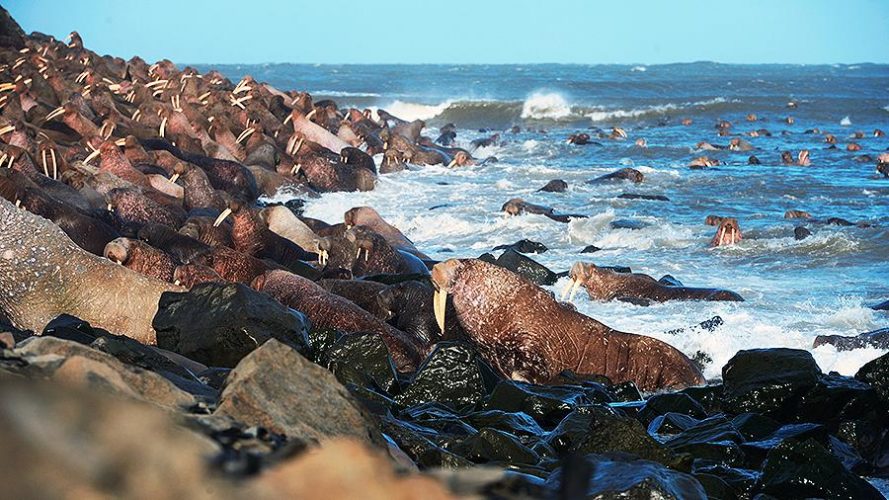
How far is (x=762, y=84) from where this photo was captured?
78.1 meters

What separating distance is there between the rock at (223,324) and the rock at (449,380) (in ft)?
2.61

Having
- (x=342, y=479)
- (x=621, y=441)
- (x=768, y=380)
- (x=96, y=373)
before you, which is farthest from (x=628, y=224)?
(x=342, y=479)

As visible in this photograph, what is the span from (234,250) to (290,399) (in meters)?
8.12

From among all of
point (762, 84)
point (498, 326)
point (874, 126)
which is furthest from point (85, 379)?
point (762, 84)

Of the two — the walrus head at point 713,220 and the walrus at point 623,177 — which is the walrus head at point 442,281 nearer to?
the walrus head at point 713,220

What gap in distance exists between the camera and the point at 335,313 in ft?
28.7

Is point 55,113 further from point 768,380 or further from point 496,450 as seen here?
point 496,450

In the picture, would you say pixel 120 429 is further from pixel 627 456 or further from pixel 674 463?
pixel 674 463

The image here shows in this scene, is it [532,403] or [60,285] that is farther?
[60,285]

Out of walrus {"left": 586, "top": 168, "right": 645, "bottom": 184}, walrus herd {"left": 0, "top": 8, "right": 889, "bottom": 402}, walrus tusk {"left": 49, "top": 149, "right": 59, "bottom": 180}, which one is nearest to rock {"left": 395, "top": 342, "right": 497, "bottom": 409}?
walrus herd {"left": 0, "top": 8, "right": 889, "bottom": 402}

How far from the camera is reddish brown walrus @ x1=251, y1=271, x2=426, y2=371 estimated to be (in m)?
8.30

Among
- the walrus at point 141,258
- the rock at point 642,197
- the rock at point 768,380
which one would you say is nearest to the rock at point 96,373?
the rock at point 768,380

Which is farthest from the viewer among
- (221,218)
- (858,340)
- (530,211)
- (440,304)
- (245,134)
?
(245,134)

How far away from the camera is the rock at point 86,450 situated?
40.6 inches
